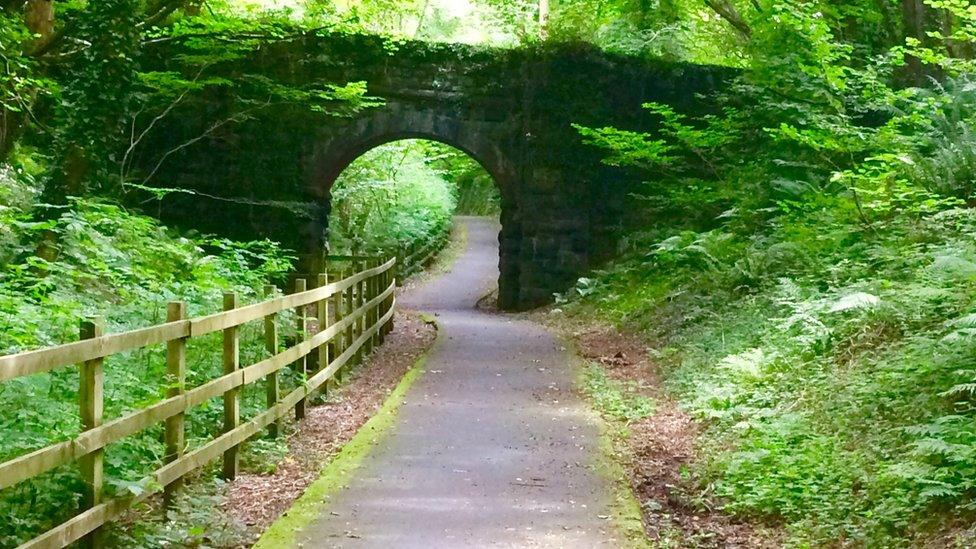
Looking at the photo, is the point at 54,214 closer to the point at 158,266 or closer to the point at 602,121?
the point at 158,266

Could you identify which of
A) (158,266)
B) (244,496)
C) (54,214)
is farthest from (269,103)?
(244,496)

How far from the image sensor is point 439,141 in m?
19.5

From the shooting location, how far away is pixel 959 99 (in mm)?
11977

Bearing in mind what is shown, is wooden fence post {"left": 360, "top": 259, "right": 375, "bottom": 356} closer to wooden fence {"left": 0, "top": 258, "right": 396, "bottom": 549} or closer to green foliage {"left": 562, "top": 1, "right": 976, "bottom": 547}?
wooden fence {"left": 0, "top": 258, "right": 396, "bottom": 549}

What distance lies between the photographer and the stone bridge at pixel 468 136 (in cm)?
1878

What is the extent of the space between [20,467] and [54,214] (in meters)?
7.99

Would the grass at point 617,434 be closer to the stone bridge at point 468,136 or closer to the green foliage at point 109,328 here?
the green foliage at point 109,328

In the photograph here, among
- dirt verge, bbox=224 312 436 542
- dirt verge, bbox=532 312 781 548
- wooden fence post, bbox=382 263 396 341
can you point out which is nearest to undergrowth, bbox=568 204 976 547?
dirt verge, bbox=532 312 781 548

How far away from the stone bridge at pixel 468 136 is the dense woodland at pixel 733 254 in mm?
583

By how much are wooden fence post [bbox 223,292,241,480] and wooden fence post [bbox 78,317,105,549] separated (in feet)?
5.55

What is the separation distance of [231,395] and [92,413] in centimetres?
189

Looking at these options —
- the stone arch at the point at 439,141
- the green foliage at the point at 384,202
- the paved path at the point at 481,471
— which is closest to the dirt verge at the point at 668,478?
the paved path at the point at 481,471

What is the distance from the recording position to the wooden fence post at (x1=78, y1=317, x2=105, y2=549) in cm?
387

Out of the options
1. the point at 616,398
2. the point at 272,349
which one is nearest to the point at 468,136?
the point at 616,398
